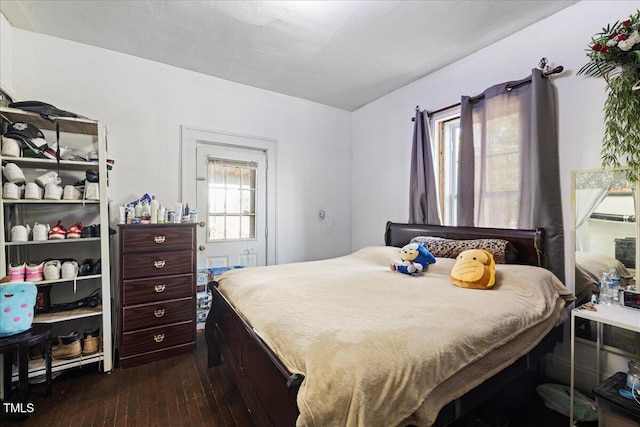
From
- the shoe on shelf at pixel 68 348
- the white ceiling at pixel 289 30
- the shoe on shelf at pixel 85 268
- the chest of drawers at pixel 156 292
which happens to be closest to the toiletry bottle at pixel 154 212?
the chest of drawers at pixel 156 292

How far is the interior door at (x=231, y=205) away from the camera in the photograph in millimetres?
3213

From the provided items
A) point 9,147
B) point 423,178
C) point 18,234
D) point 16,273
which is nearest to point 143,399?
point 16,273

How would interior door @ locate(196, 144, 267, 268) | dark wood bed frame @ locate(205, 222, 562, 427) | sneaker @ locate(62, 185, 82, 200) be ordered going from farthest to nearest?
interior door @ locate(196, 144, 267, 268)
sneaker @ locate(62, 185, 82, 200)
dark wood bed frame @ locate(205, 222, 562, 427)

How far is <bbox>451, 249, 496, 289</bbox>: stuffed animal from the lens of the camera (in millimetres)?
1924

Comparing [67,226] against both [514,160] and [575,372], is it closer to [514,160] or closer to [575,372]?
[514,160]

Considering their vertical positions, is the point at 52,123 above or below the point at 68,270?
above

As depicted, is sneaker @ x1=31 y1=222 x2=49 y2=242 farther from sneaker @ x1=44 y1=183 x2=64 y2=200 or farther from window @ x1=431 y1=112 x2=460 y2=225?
window @ x1=431 y1=112 x2=460 y2=225

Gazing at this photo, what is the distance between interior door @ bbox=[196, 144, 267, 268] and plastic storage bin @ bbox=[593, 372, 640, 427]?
10.0ft

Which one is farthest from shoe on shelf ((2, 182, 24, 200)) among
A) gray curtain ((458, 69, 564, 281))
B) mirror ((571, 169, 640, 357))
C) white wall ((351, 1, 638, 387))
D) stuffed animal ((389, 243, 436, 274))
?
mirror ((571, 169, 640, 357))

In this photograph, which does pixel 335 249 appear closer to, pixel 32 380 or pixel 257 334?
pixel 257 334

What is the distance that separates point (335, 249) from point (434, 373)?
3.12 metres

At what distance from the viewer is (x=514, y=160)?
246cm

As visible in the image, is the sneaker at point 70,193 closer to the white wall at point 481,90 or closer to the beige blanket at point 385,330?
the beige blanket at point 385,330

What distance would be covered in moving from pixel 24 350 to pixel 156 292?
32.9 inches
